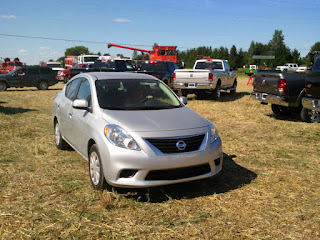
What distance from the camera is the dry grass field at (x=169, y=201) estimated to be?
143 inches

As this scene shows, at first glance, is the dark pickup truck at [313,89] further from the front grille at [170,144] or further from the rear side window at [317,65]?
the front grille at [170,144]

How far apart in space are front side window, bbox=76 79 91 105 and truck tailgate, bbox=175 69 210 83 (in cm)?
1011

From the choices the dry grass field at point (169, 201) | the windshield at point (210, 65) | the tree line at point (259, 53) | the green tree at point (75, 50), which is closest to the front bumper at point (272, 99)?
the dry grass field at point (169, 201)

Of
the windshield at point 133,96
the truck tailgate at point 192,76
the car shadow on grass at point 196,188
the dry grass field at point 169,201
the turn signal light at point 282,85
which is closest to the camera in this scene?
the dry grass field at point 169,201

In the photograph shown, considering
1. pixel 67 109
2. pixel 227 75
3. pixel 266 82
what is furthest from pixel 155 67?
pixel 67 109

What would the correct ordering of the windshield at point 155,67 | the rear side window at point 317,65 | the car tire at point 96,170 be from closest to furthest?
the car tire at point 96,170, the rear side window at point 317,65, the windshield at point 155,67

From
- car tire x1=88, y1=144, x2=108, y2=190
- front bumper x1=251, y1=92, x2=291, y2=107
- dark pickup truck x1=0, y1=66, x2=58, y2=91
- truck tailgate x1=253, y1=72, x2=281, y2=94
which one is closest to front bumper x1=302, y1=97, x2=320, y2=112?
front bumper x1=251, y1=92, x2=291, y2=107

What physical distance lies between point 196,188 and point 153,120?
123cm

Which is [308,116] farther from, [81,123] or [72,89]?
[81,123]

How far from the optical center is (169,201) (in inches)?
173

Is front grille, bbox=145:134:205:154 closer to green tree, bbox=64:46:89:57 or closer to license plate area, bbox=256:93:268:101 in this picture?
license plate area, bbox=256:93:268:101

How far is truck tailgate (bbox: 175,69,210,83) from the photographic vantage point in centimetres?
1536

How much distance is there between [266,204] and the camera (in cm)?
437

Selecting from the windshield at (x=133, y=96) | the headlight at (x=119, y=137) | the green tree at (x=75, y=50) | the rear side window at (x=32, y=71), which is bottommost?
the headlight at (x=119, y=137)
